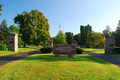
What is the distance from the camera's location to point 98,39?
41.2m

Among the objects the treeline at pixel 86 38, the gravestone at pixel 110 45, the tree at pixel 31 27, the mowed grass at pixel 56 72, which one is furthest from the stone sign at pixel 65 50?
the treeline at pixel 86 38

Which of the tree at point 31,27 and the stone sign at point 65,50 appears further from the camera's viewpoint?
the tree at point 31,27

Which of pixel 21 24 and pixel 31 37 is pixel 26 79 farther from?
pixel 21 24

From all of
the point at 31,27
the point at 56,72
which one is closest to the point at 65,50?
the point at 56,72

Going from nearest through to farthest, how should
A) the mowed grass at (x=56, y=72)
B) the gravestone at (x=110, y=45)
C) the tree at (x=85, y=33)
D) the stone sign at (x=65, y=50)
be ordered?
1. the mowed grass at (x=56, y=72)
2. the stone sign at (x=65, y=50)
3. the gravestone at (x=110, y=45)
4. the tree at (x=85, y=33)

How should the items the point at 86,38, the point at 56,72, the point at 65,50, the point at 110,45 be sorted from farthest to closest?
the point at 86,38 < the point at 110,45 < the point at 65,50 < the point at 56,72

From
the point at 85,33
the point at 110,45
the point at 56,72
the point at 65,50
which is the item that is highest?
the point at 85,33

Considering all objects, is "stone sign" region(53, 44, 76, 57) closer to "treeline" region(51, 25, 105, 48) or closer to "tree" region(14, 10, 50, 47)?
"tree" region(14, 10, 50, 47)

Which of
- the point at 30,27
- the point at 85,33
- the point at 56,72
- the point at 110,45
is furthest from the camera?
the point at 85,33

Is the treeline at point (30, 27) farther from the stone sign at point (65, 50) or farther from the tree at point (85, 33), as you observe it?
the tree at point (85, 33)

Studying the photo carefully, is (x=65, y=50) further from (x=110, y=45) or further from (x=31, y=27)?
(x=31, y=27)

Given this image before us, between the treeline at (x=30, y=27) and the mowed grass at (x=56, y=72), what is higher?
the treeline at (x=30, y=27)

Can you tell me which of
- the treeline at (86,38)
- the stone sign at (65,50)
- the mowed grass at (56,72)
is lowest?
the mowed grass at (56,72)

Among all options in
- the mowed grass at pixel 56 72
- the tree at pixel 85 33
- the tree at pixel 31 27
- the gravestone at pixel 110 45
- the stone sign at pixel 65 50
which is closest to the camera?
the mowed grass at pixel 56 72
